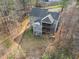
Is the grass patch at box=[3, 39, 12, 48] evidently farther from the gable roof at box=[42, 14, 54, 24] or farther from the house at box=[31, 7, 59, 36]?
the gable roof at box=[42, 14, 54, 24]

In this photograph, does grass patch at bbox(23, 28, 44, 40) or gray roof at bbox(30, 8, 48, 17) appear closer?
grass patch at bbox(23, 28, 44, 40)

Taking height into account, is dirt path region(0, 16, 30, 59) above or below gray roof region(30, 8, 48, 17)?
below

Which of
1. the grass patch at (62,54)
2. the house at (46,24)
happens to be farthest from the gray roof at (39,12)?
the grass patch at (62,54)

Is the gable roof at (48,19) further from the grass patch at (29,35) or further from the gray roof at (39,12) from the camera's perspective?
the grass patch at (29,35)

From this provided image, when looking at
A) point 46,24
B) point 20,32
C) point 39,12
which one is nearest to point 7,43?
point 20,32

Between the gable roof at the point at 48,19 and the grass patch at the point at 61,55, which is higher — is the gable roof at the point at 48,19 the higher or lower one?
the higher one

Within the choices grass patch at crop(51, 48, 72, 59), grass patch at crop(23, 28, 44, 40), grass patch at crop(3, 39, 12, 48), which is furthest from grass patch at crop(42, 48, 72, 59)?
grass patch at crop(23, 28, 44, 40)

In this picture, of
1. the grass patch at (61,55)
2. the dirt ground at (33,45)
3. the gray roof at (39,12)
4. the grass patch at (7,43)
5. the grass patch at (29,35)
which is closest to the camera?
the grass patch at (61,55)

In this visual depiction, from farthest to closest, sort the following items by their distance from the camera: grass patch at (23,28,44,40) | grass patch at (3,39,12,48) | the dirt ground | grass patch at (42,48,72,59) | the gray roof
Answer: the gray roof
grass patch at (23,28,44,40)
grass patch at (3,39,12,48)
the dirt ground
grass patch at (42,48,72,59)

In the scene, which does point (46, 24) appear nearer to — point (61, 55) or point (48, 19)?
point (48, 19)
